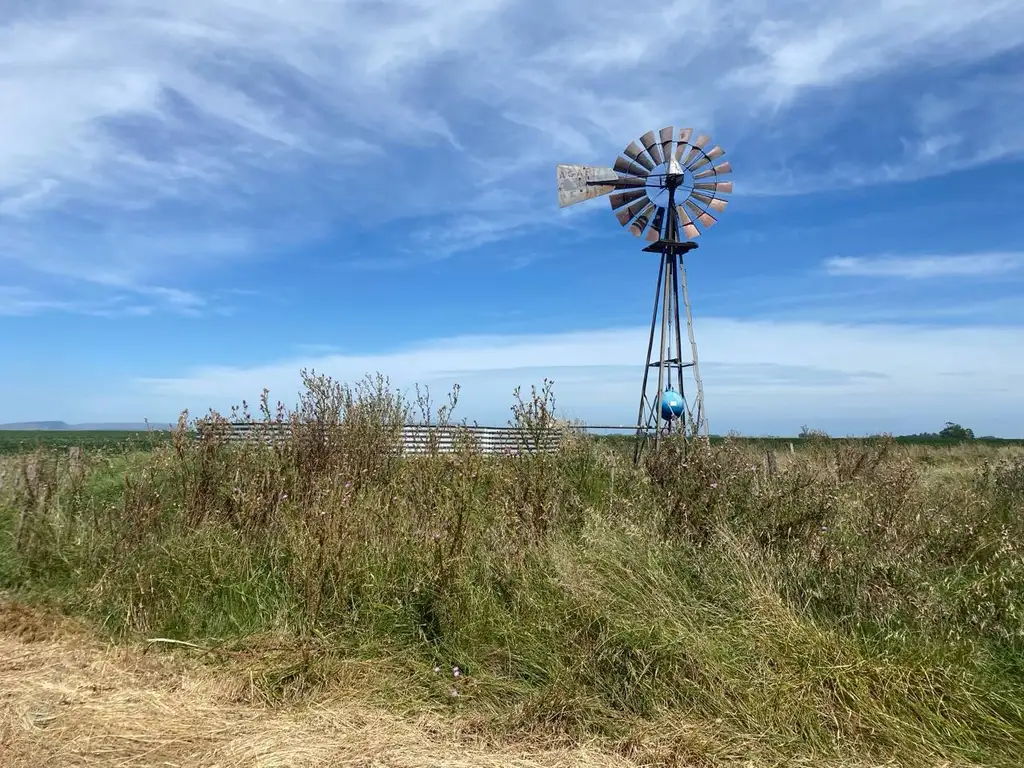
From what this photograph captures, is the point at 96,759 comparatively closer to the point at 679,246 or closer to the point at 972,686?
the point at 972,686

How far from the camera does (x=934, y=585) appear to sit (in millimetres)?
4105

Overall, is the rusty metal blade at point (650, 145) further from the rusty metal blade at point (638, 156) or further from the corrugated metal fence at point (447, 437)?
the corrugated metal fence at point (447, 437)

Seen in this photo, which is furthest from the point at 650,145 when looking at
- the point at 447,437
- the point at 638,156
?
the point at 447,437

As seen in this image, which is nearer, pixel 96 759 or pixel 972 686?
pixel 96 759

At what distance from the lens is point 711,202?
13469mm

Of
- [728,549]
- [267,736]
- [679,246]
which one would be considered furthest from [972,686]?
[679,246]

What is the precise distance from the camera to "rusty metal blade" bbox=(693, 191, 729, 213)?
13453 millimetres

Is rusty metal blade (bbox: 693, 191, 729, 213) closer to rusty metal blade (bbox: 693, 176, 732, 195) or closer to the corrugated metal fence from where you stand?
rusty metal blade (bbox: 693, 176, 732, 195)

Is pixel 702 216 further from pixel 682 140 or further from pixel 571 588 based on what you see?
pixel 571 588

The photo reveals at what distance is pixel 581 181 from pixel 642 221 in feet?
4.77

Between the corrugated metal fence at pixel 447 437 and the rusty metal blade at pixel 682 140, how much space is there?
848 cm

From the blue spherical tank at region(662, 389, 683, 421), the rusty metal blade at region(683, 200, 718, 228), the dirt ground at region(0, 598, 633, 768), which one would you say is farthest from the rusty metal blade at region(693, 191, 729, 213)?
the dirt ground at region(0, 598, 633, 768)

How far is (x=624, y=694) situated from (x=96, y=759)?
2.50m

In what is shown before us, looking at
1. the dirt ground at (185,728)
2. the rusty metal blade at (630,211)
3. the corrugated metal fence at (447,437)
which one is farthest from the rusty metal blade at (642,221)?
the dirt ground at (185,728)
